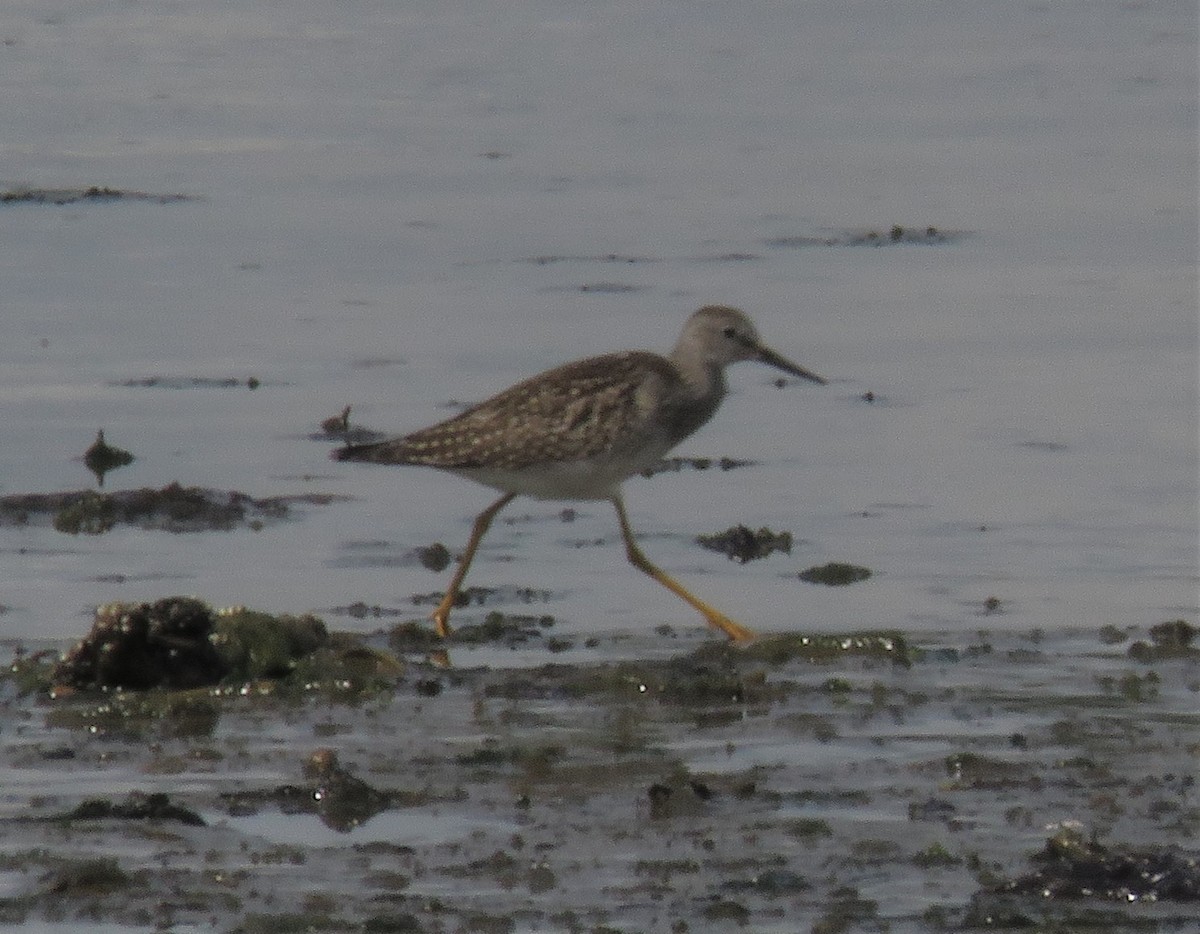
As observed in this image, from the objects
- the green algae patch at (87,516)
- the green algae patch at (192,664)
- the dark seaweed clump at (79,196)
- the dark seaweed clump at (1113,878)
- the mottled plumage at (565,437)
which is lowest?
the dark seaweed clump at (1113,878)

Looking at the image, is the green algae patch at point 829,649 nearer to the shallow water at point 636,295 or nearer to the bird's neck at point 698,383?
the shallow water at point 636,295

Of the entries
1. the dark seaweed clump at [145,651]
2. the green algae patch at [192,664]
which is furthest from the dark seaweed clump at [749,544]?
the dark seaweed clump at [145,651]

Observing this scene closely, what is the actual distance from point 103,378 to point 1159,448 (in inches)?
159

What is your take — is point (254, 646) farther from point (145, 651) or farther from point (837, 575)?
point (837, 575)

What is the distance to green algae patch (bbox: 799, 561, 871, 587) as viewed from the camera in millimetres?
8953

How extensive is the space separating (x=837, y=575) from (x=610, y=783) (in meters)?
2.48

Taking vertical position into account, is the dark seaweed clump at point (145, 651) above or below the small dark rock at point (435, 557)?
below

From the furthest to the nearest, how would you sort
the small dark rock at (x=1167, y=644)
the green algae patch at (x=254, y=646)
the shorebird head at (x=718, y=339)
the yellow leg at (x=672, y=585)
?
1. the shorebird head at (x=718, y=339)
2. the yellow leg at (x=672, y=585)
3. the small dark rock at (x=1167, y=644)
4. the green algae patch at (x=254, y=646)

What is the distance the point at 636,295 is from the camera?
1334cm

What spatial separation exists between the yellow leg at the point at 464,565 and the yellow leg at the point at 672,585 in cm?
36

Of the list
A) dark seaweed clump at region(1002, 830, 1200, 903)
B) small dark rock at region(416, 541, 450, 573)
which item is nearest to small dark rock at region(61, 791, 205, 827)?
dark seaweed clump at region(1002, 830, 1200, 903)

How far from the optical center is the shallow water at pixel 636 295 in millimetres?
9062

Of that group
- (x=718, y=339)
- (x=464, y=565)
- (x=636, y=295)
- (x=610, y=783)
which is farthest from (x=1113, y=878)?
(x=636, y=295)

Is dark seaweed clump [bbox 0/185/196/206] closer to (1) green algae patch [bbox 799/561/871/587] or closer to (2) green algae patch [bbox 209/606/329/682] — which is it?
(1) green algae patch [bbox 799/561/871/587]
